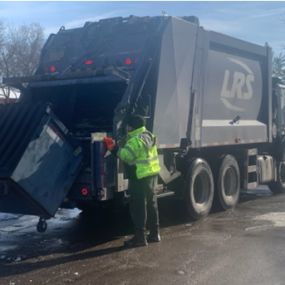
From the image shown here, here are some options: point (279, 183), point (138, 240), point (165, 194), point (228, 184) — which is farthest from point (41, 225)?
point (279, 183)

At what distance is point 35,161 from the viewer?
225 inches

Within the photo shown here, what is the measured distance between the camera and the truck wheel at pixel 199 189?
309 inches

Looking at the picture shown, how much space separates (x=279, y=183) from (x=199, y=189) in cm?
368

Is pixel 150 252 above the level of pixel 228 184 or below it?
below

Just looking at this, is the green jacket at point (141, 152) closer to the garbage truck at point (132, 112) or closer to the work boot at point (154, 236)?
the garbage truck at point (132, 112)

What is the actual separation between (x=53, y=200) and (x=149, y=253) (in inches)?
50.0

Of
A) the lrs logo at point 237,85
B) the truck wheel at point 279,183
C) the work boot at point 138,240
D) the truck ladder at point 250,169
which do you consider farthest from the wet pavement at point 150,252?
the truck wheel at point 279,183

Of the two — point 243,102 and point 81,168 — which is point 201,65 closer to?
point 243,102

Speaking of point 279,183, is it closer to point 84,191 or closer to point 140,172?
point 140,172

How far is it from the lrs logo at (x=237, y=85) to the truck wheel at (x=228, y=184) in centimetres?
99

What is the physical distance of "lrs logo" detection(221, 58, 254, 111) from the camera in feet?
28.9

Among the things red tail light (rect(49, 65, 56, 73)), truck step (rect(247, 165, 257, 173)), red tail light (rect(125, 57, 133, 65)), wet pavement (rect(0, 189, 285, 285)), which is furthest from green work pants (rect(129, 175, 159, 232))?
truck step (rect(247, 165, 257, 173))

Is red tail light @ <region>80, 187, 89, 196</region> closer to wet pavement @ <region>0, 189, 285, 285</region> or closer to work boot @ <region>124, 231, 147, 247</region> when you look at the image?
wet pavement @ <region>0, 189, 285, 285</region>

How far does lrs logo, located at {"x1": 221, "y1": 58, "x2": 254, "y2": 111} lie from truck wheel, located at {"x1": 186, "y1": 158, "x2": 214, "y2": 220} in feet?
4.41
